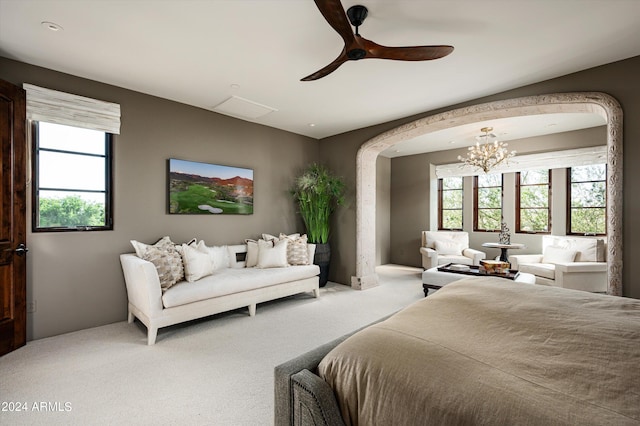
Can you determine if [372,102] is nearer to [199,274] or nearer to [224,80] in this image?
[224,80]

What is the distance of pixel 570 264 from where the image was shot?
4.25m

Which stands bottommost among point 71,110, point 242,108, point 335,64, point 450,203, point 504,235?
point 504,235

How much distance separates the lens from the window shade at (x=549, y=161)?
4.89 metres

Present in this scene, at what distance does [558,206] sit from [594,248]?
1.29 metres

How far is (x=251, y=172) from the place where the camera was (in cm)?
467

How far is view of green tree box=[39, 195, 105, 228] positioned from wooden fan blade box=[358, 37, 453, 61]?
332cm

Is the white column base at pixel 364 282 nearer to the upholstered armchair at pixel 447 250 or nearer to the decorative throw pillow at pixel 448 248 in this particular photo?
the upholstered armchair at pixel 447 250

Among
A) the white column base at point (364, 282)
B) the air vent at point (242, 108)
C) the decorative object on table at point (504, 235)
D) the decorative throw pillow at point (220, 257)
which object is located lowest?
the white column base at point (364, 282)

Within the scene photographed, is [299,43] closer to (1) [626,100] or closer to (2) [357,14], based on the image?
(2) [357,14]

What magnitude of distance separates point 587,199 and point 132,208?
739 centimetres

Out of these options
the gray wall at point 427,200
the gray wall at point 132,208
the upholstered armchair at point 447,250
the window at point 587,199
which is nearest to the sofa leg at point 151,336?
the gray wall at point 132,208

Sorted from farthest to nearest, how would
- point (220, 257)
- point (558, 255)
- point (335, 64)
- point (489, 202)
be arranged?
point (489, 202) → point (558, 255) → point (220, 257) → point (335, 64)

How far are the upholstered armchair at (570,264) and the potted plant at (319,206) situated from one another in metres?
3.31

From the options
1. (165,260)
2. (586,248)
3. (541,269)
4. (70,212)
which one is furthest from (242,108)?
(586,248)
